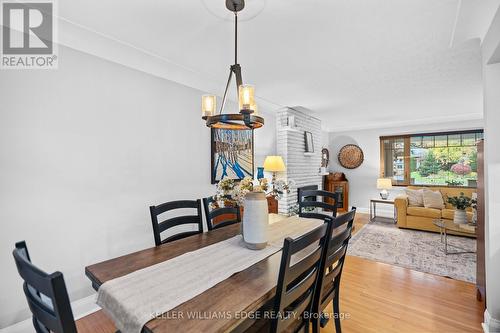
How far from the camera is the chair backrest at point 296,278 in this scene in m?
1.01

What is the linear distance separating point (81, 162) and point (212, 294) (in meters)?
1.73

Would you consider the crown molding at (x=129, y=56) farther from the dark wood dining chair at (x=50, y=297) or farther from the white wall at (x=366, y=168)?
the white wall at (x=366, y=168)

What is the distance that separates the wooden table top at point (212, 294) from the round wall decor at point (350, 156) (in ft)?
19.2

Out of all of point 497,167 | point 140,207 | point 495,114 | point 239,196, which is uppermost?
point 495,114

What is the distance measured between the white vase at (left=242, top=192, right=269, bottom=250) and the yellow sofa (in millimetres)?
4434

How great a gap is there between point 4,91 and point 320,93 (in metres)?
3.51

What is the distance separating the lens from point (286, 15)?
5.75 ft

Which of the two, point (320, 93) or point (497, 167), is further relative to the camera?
point (320, 93)

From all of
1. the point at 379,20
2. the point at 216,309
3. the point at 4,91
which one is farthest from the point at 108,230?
the point at 379,20

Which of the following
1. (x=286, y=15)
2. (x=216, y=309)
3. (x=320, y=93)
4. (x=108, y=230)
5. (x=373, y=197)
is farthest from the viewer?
(x=373, y=197)

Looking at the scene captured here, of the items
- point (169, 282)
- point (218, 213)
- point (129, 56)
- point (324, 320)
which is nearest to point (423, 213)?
point (324, 320)

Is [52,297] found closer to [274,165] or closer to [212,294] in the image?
[212,294]

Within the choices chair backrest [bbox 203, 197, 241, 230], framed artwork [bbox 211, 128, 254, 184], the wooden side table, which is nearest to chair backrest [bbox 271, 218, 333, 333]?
chair backrest [bbox 203, 197, 241, 230]

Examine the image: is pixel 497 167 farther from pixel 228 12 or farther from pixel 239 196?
pixel 228 12
